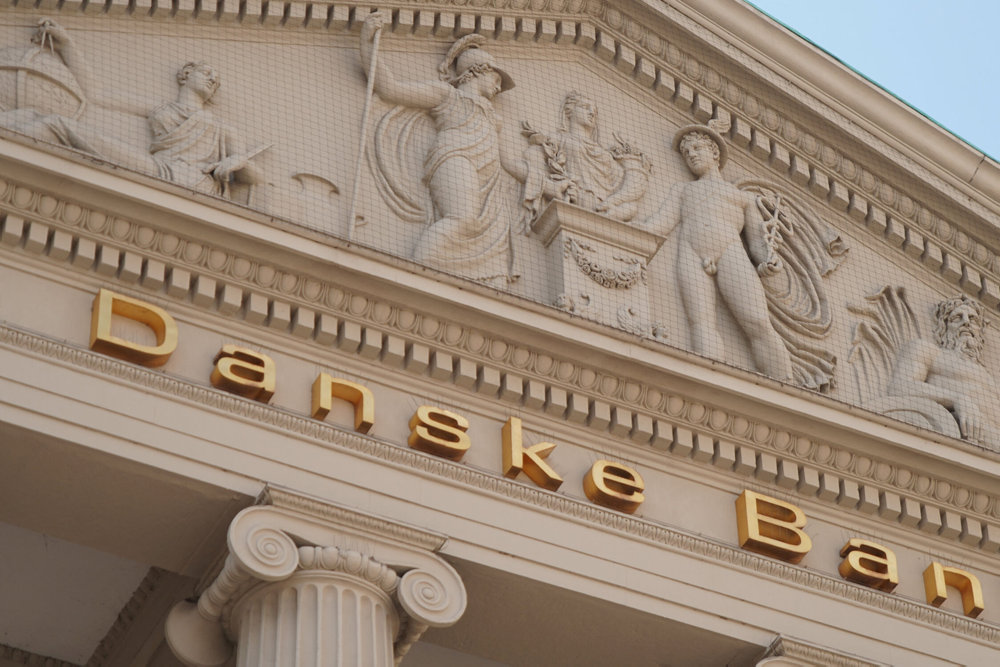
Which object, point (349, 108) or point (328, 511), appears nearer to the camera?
point (328, 511)

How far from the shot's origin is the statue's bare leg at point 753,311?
16016 mm

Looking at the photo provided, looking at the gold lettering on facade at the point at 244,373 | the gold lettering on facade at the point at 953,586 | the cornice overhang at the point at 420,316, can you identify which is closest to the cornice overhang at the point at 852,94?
the cornice overhang at the point at 420,316

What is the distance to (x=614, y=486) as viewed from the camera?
1450cm

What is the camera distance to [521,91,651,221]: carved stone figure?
16078 millimetres

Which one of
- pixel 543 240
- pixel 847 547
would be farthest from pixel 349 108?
pixel 847 547

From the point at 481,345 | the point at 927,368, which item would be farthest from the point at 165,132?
the point at 927,368

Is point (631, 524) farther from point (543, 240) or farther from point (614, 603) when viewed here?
point (543, 240)

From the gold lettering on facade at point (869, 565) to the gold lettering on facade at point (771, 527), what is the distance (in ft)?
1.22

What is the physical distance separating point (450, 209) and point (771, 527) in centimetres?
344

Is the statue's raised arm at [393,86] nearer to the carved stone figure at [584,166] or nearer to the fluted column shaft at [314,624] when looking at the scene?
the carved stone figure at [584,166]

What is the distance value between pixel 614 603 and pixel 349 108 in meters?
4.52

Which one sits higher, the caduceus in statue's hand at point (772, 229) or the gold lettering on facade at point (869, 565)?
the caduceus in statue's hand at point (772, 229)

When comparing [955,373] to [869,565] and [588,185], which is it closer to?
[869,565]

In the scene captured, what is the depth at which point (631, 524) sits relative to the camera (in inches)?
565
